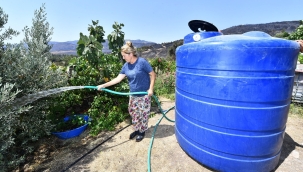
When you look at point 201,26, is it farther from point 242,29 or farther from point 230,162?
point 242,29

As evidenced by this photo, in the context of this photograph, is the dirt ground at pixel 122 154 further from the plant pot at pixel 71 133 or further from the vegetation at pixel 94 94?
the vegetation at pixel 94 94

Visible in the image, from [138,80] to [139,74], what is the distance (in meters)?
0.10

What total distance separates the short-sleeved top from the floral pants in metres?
0.16

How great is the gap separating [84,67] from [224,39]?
123 inches

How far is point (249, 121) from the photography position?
5.86 ft

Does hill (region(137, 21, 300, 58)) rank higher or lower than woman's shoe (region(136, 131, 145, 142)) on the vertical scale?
higher

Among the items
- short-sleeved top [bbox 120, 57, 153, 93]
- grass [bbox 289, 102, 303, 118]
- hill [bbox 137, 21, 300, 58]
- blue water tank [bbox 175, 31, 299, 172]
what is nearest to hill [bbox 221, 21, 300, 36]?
hill [bbox 137, 21, 300, 58]

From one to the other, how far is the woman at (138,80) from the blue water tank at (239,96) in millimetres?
725

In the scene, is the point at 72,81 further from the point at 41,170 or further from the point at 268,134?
the point at 268,134

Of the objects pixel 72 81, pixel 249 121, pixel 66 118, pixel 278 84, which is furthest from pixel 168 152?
pixel 72 81

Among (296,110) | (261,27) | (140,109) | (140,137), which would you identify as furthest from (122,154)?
(261,27)

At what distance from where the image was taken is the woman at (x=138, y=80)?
264cm

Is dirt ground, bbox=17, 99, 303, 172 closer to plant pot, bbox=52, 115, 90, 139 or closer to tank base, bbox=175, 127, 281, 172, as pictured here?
plant pot, bbox=52, 115, 90, 139

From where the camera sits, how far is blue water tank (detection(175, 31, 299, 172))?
65.9 inches
